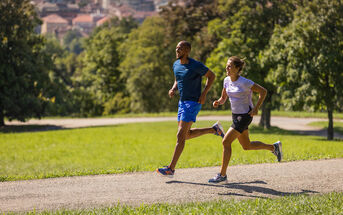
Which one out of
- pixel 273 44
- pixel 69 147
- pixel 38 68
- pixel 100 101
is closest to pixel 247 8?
pixel 273 44

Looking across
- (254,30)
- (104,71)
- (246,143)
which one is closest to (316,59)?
(254,30)

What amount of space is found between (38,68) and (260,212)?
1083 inches

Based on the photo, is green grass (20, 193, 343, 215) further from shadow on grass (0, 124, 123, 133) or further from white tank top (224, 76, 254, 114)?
shadow on grass (0, 124, 123, 133)

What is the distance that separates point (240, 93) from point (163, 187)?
1750 millimetres

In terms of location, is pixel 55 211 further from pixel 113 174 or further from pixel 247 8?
pixel 247 8

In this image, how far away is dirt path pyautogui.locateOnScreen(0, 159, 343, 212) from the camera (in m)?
5.62

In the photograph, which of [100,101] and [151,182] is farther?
[100,101]

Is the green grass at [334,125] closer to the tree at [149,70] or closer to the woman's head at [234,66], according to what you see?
the tree at [149,70]

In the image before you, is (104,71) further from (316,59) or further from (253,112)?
(253,112)

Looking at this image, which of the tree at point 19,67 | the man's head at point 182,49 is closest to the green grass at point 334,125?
the tree at point 19,67

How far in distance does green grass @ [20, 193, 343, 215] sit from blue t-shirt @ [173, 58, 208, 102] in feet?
5.74

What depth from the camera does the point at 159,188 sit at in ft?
20.6

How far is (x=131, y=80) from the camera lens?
4266 cm

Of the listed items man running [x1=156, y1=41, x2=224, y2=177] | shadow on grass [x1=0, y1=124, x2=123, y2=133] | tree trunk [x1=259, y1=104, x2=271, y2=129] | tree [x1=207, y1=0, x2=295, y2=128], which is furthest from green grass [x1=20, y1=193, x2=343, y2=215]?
shadow on grass [x1=0, y1=124, x2=123, y2=133]
